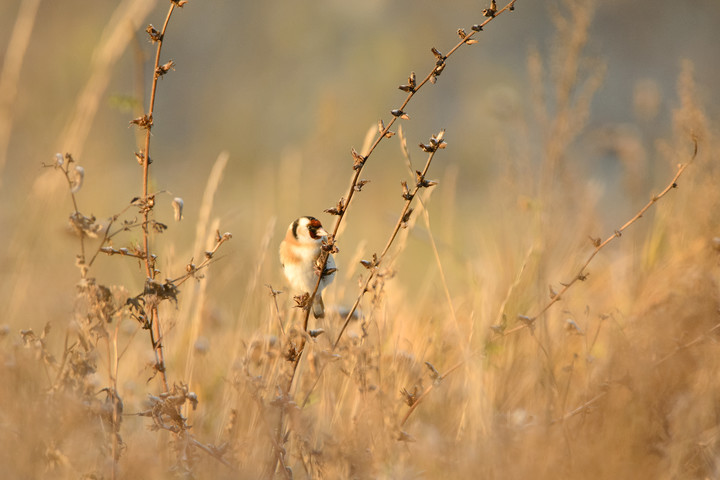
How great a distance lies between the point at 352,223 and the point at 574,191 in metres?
4.77

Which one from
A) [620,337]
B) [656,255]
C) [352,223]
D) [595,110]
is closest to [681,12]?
[595,110]

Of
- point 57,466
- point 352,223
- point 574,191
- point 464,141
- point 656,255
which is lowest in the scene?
point 57,466

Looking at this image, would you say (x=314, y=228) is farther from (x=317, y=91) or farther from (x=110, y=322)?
(x=317, y=91)

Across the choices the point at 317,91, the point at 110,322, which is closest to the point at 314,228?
the point at 110,322

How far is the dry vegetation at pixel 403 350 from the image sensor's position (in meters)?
1.87

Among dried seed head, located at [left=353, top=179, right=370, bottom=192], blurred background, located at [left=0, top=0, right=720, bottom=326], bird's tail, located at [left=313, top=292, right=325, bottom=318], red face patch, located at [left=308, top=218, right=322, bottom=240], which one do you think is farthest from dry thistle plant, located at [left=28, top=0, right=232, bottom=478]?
blurred background, located at [left=0, top=0, right=720, bottom=326]

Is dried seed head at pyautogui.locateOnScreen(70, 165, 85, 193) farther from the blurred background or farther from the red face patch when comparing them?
the blurred background

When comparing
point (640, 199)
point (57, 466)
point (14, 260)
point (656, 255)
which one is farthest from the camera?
point (640, 199)

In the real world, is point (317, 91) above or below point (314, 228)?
above

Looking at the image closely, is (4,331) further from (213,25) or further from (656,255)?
(213,25)

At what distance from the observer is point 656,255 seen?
3.72m

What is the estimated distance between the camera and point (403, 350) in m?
2.74

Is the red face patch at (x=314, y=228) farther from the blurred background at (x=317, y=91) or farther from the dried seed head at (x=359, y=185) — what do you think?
the blurred background at (x=317, y=91)

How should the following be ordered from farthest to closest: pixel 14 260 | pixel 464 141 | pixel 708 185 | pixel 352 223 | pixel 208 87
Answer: pixel 208 87 < pixel 464 141 < pixel 352 223 < pixel 708 185 < pixel 14 260
